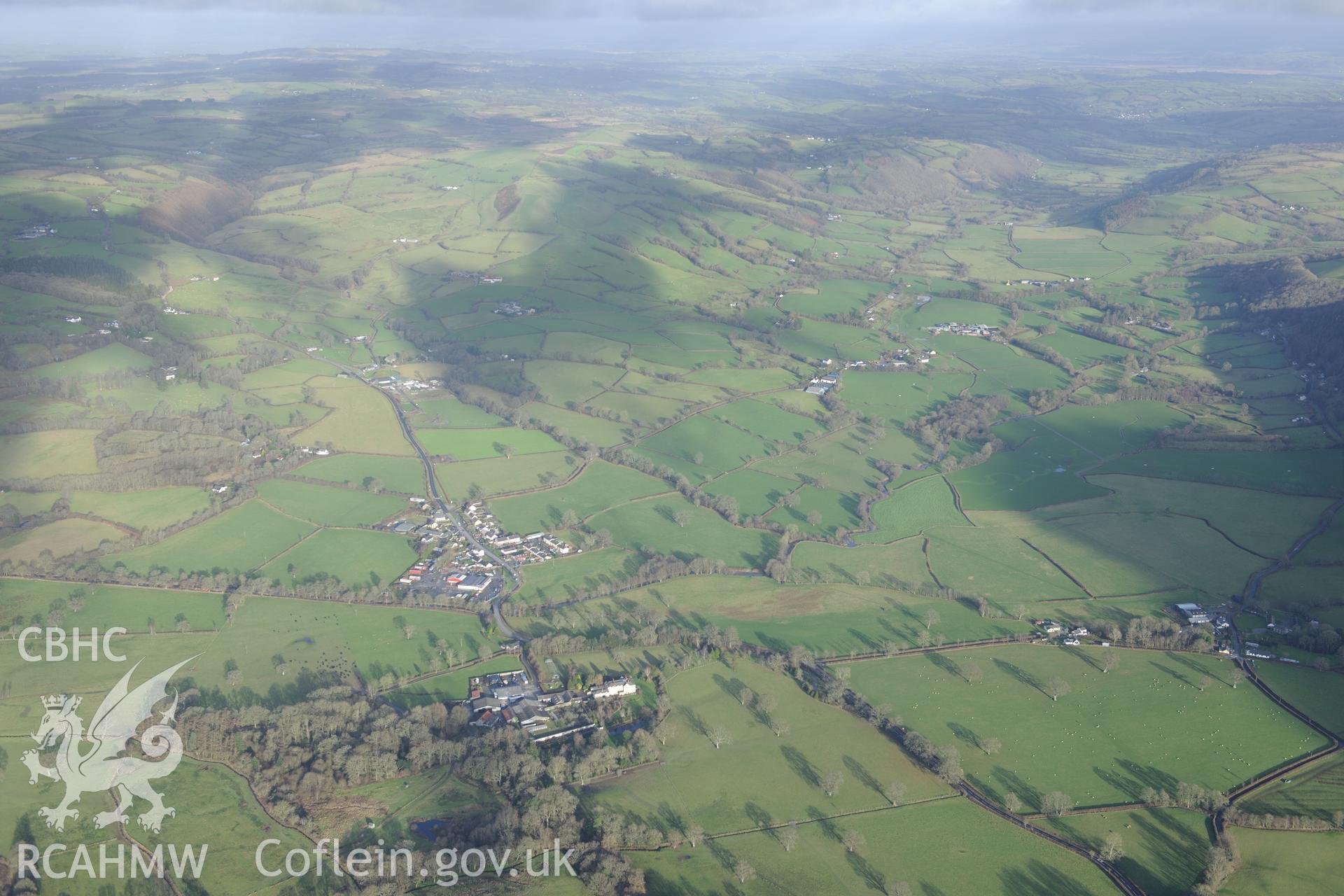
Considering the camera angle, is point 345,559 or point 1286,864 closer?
point 1286,864

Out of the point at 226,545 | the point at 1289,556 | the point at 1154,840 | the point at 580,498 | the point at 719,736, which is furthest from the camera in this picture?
the point at 580,498

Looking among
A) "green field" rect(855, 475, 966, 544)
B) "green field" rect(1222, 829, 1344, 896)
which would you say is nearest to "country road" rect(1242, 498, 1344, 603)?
"green field" rect(855, 475, 966, 544)

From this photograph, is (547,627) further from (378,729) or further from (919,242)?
(919,242)

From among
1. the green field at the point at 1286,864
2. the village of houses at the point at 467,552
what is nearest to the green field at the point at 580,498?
the village of houses at the point at 467,552

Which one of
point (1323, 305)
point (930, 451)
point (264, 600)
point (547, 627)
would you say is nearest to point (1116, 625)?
point (930, 451)

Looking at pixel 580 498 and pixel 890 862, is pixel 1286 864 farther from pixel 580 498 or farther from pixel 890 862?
pixel 580 498

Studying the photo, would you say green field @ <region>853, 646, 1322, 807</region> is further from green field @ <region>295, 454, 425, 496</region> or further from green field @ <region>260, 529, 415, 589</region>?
green field @ <region>295, 454, 425, 496</region>

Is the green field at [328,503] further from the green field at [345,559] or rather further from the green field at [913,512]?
the green field at [913,512]

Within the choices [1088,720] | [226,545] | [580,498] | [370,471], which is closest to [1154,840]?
[1088,720]
